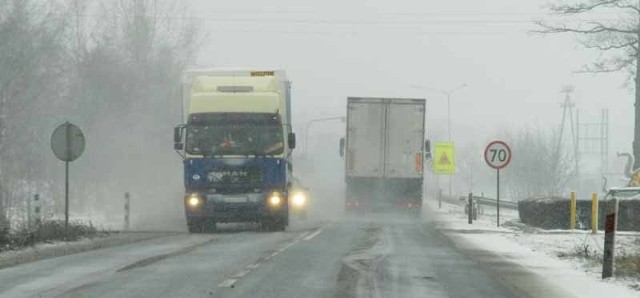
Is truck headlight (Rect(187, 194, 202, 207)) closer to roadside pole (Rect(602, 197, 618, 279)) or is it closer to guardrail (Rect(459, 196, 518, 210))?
Result: roadside pole (Rect(602, 197, 618, 279))

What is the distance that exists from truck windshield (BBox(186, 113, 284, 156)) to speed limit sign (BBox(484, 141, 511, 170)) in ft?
24.7

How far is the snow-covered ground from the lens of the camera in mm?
12102

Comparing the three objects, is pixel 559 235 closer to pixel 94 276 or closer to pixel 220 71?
pixel 220 71


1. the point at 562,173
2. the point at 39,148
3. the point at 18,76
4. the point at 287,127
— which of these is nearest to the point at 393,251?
the point at 287,127

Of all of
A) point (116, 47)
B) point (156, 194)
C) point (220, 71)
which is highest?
point (116, 47)

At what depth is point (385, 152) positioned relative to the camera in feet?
118

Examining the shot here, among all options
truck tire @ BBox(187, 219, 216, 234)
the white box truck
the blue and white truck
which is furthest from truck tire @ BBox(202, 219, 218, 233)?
the white box truck

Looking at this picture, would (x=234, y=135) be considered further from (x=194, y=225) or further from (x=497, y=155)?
(x=497, y=155)

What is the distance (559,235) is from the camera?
78.3 feet

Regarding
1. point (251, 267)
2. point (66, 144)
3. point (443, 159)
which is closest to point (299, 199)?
point (443, 159)

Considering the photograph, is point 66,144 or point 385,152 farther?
point 385,152

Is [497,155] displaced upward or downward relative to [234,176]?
upward

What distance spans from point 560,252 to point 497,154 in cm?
1067

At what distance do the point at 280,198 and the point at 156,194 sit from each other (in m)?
29.8
